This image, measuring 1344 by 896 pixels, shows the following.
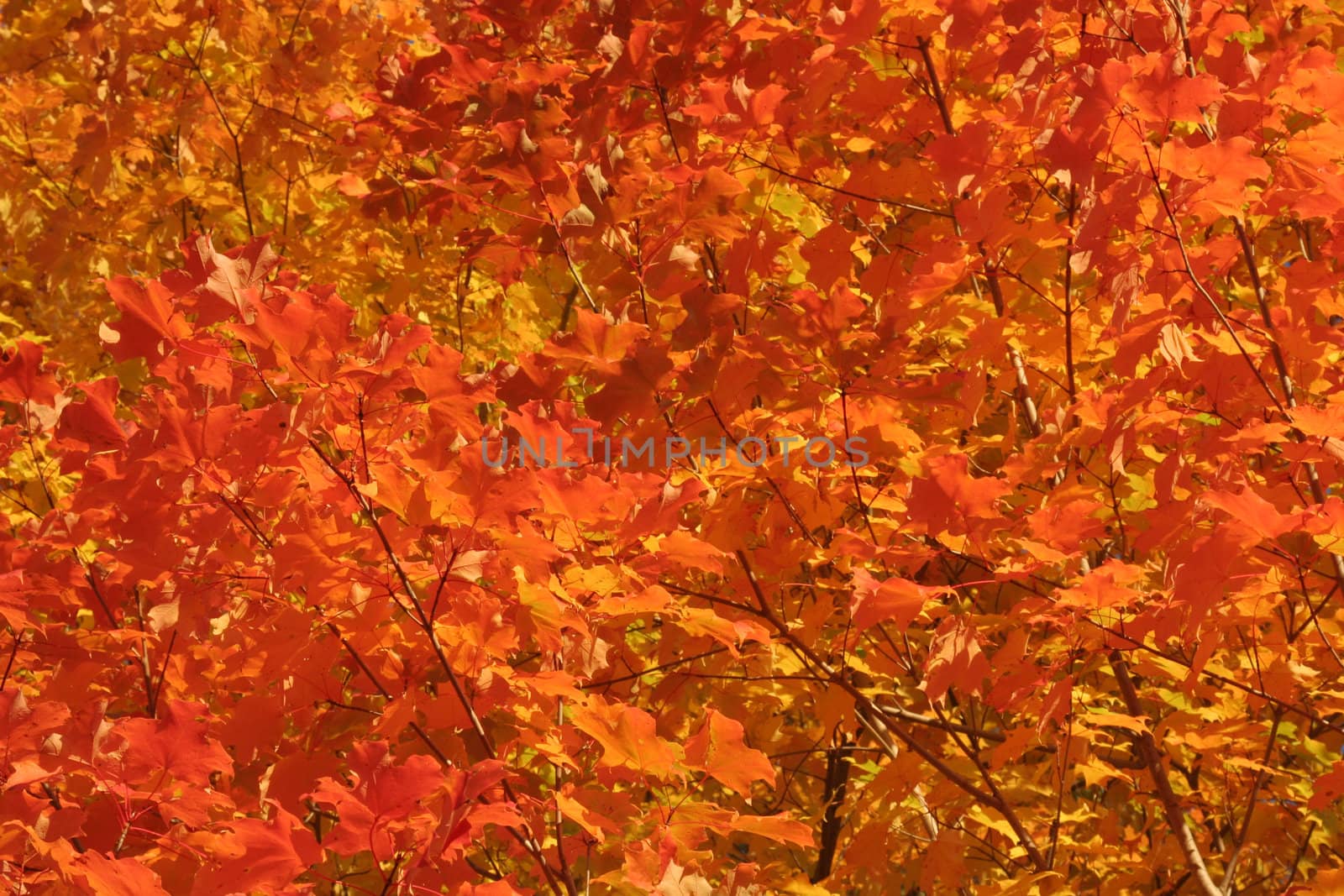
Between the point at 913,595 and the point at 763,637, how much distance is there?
0.70 ft

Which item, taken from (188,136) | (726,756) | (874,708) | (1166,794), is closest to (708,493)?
(726,756)

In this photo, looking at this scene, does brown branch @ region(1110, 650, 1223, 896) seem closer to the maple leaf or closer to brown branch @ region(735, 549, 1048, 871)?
brown branch @ region(735, 549, 1048, 871)

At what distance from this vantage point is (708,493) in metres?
1.88

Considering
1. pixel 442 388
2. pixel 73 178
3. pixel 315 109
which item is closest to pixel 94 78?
pixel 315 109

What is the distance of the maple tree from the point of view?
155 cm

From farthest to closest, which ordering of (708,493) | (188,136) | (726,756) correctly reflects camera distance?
(188,136) → (708,493) → (726,756)

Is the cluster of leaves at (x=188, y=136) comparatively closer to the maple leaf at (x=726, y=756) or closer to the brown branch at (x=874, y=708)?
the brown branch at (x=874, y=708)

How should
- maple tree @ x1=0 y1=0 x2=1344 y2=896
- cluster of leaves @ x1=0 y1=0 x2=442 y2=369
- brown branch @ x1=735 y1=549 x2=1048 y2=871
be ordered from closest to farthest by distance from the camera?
1. maple tree @ x1=0 y1=0 x2=1344 y2=896
2. brown branch @ x1=735 y1=549 x2=1048 y2=871
3. cluster of leaves @ x1=0 y1=0 x2=442 y2=369

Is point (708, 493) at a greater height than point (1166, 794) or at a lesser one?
greater

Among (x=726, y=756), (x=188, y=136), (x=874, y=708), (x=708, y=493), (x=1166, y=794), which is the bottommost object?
(x=1166, y=794)

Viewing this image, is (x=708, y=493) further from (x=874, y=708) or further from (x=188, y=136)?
(x=188, y=136)

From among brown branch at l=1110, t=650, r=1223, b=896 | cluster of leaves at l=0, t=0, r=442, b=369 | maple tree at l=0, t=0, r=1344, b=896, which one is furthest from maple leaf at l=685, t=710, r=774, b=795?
cluster of leaves at l=0, t=0, r=442, b=369

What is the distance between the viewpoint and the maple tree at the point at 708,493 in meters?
1.55

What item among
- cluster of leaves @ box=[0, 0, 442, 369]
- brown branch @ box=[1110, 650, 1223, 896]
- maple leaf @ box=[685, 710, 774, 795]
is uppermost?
cluster of leaves @ box=[0, 0, 442, 369]
